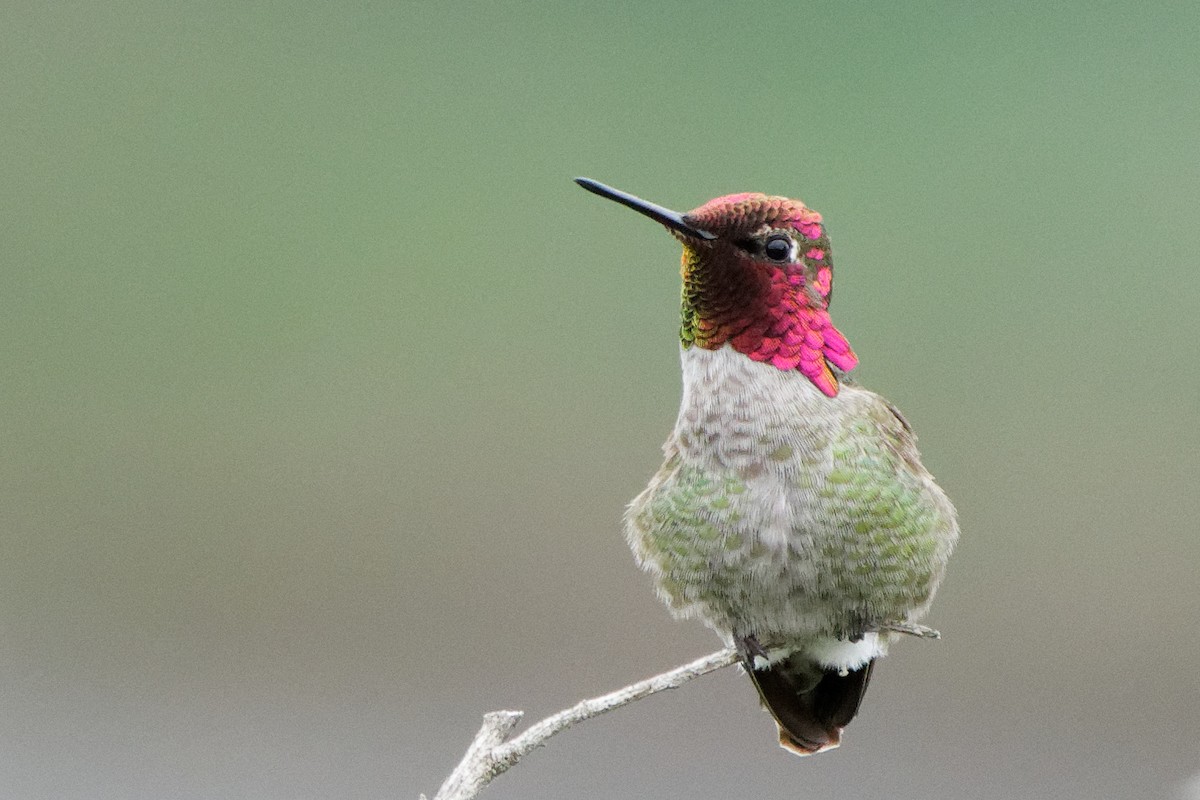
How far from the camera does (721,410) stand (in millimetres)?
2381

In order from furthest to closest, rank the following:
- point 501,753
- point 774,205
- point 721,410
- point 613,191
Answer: point 721,410
point 774,205
point 613,191
point 501,753

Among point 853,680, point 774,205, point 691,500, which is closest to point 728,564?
point 691,500

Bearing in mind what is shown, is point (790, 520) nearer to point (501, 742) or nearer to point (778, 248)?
point (778, 248)

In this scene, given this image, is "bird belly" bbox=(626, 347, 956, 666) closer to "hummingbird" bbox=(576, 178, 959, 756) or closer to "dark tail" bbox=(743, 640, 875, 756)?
"hummingbird" bbox=(576, 178, 959, 756)

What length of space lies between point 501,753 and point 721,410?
96 cm

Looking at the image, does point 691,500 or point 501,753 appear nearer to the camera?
point 501,753

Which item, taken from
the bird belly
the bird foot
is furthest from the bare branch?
the bird belly

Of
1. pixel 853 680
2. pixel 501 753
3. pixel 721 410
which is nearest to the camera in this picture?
pixel 501 753

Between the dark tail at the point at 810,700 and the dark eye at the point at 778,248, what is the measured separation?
0.83 metres

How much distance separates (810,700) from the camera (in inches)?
103

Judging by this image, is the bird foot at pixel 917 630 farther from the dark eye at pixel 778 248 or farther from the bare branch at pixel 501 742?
the dark eye at pixel 778 248

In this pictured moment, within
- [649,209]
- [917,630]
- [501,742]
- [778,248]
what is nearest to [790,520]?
[917,630]

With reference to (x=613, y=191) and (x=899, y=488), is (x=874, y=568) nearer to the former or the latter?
(x=899, y=488)

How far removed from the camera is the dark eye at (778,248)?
7.39ft
